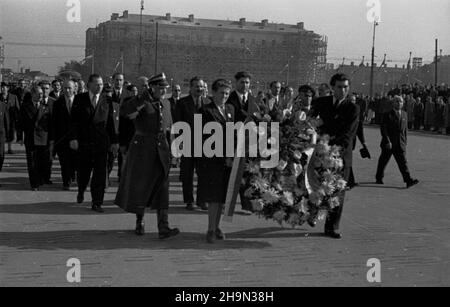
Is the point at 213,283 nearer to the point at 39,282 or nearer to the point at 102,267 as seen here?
the point at 102,267

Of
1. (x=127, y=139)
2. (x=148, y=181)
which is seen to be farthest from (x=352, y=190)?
(x=148, y=181)

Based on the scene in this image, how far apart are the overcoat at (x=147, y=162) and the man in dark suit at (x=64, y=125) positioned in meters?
3.73

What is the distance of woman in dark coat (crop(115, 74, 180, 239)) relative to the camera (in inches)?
303

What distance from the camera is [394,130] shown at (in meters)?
12.9

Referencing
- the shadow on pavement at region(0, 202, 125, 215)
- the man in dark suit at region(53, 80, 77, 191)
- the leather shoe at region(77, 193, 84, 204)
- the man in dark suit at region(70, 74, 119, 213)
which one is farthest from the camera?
the man in dark suit at region(53, 80, 77, 191)

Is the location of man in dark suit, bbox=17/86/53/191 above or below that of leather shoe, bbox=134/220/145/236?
above

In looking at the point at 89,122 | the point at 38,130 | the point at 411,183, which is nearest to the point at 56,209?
the point at 89,122

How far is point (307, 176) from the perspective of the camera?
7.56 metres

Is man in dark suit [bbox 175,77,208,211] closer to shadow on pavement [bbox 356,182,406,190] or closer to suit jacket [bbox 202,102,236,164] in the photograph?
suit jacket [bbox 202,102,236,164]

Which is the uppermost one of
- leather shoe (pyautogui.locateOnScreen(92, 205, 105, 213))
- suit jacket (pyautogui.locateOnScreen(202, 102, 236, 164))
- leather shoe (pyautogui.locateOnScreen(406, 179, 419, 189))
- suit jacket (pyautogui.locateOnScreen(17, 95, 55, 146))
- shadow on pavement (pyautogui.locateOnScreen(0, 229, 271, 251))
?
suit jacket (pyautogui.locateOnScreen(202, 102, 236, 164))

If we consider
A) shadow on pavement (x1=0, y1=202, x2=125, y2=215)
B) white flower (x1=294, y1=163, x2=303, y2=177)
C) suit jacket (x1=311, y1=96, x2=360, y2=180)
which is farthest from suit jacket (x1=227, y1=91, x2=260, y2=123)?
shadow on pavement (x1=0, y1=202, x2=125, y2=215)

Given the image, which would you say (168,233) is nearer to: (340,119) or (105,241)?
(105,241)

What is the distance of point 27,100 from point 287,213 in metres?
6.87

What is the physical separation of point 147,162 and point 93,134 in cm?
201
